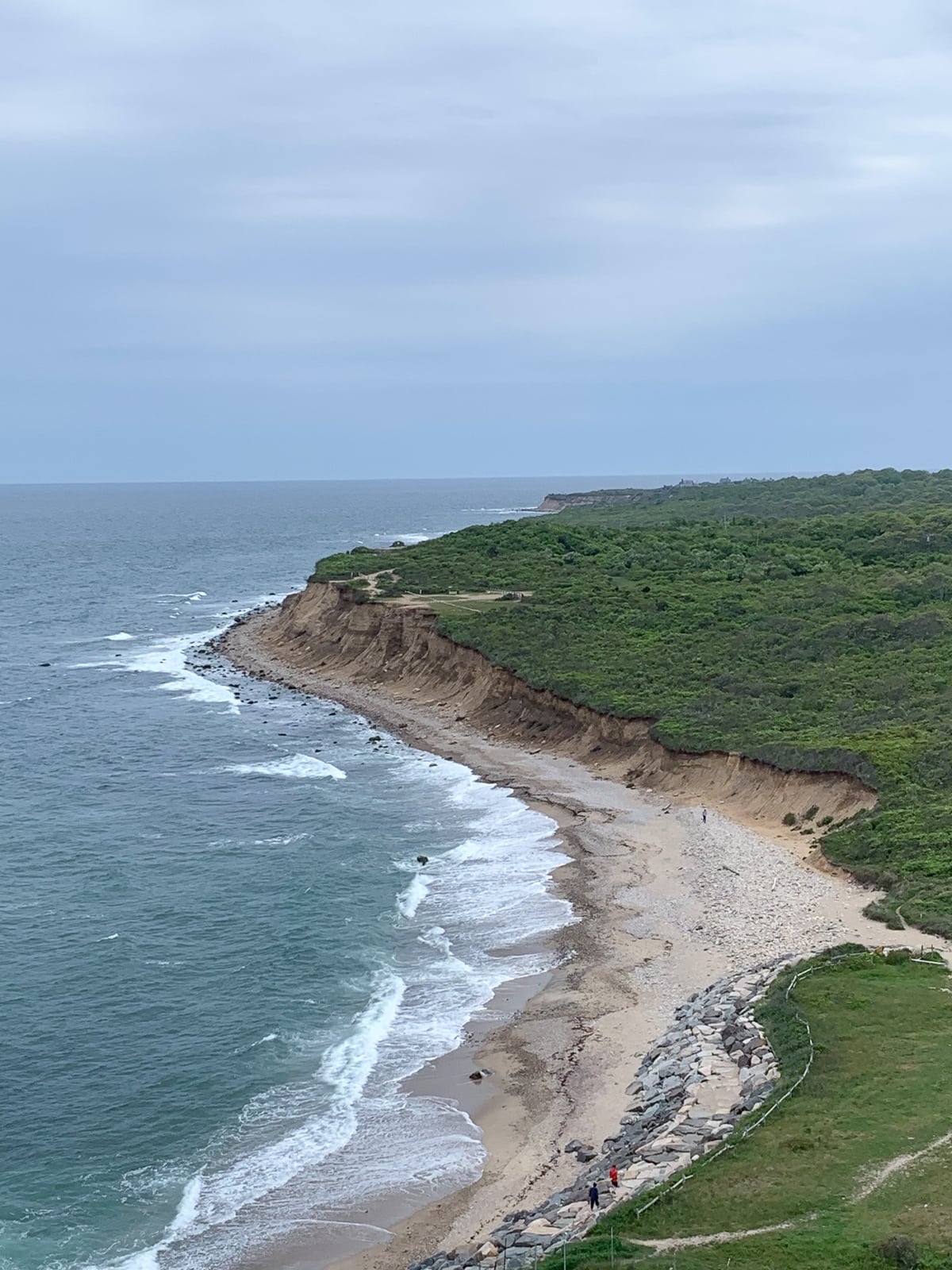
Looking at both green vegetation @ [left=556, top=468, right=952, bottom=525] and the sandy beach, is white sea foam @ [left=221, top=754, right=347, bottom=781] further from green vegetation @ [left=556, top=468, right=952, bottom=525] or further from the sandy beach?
green vegetation @ [left=556, top=468, right=952, bottom=525]

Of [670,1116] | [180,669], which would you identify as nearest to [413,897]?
[670,1116]

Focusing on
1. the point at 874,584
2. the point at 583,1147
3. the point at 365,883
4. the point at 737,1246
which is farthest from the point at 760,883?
the point at 874,584

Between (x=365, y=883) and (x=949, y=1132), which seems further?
(x=365, y=883)

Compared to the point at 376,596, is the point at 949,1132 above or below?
below

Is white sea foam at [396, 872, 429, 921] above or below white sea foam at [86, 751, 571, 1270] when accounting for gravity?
above

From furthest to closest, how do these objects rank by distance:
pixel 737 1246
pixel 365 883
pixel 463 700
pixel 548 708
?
pixel 463 700, pixel 548 708, pixel 365 883, pixel 737 1246

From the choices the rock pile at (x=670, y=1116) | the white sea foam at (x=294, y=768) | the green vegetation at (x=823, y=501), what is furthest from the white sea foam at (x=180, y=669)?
the green vegetation at (x=823, y=501)

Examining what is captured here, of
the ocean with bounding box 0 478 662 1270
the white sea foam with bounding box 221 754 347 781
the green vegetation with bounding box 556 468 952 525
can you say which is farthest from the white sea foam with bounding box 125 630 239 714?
the green vegetation with bounding box 556 468 952 525

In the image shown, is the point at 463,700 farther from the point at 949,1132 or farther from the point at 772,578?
the point at 949,1132
